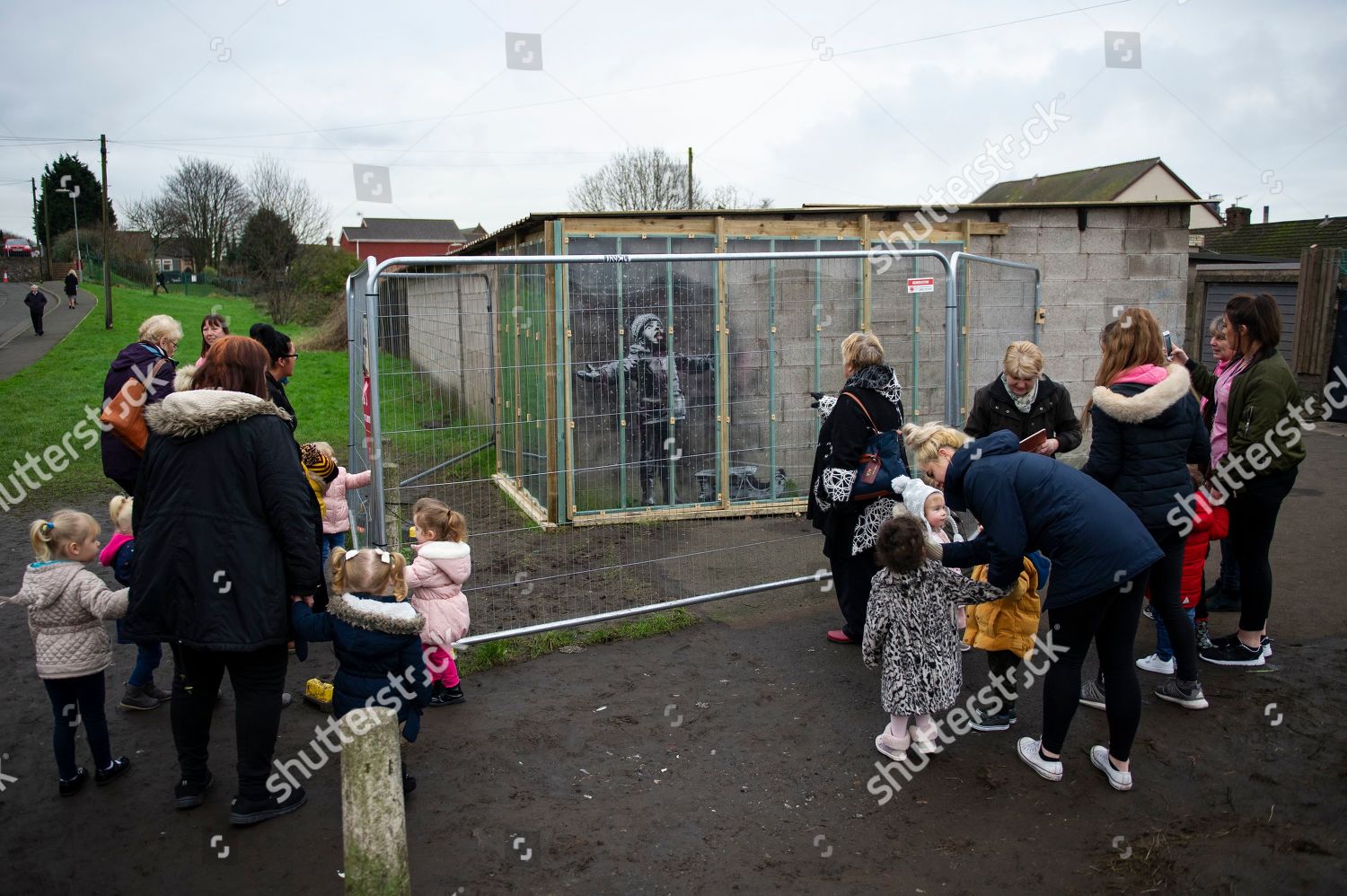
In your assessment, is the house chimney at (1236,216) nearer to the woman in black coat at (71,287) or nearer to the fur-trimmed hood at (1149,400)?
the fur-trimmed hood at (1149,400)

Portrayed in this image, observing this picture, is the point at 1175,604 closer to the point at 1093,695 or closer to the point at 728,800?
the point at 1093,695

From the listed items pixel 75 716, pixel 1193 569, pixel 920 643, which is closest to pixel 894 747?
pixel 920 643

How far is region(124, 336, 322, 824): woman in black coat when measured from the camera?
A: 3.66 metres

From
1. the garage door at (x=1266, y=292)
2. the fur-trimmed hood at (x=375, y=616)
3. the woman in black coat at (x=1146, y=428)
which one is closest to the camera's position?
the fur-trimmed hood at (x=375, y=616)

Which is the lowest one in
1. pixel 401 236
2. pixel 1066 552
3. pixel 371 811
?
pixel 371 811

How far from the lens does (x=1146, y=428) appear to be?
4.42 metres

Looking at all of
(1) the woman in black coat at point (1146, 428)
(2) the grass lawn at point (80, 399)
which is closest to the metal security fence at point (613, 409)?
(1) the woman in black coat at point (1146, 428)

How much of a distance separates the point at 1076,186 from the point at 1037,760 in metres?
29.7

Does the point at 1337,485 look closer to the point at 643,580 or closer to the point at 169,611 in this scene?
the point at 643,580

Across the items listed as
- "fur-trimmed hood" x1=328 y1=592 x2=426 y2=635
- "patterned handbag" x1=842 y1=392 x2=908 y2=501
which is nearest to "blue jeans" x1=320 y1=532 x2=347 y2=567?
"fur-trimmed hood" x1=328 y1=592 x2=426 y2=635

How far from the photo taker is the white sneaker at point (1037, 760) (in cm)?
415

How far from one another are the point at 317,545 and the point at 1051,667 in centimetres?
318

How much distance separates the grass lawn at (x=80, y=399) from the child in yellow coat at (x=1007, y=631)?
30.2 ft

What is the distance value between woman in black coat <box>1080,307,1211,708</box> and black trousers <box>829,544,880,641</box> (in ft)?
4.39
